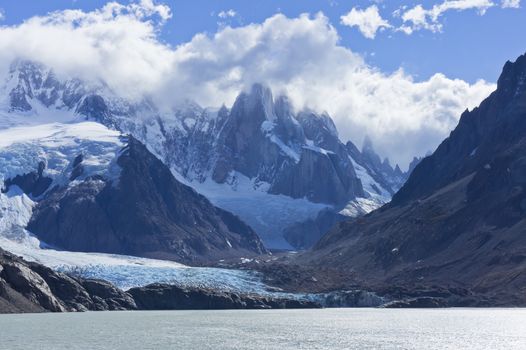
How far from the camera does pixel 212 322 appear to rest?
19938 centimetres

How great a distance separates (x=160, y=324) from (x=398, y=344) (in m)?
63.8

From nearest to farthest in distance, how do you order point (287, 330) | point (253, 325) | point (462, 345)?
point (462, 345), point (287, 330), point (253, 325)

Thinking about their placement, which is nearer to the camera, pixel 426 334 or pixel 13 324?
pixel 426 334

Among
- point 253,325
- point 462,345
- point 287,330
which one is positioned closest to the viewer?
point 462,345

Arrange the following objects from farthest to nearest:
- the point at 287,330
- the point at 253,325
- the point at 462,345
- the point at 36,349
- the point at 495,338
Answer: the point at 253,325
the point at 287,330
the point at 495,338
the point at 462,345
the point at 36,349

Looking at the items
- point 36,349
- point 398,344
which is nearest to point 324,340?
point 398,344

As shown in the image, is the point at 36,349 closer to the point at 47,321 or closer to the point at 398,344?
the point at 398,344

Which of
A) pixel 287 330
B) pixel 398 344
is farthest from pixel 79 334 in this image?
pixel 398 344

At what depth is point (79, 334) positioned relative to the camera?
156 metres

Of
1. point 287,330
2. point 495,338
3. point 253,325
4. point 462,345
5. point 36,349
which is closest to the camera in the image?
point 36,349

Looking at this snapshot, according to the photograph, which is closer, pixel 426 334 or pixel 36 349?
pixel 36 349

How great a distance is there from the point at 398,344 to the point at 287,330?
3570cm

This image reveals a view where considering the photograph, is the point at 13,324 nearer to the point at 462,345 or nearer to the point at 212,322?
the point at 212,322

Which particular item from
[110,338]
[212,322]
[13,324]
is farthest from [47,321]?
[110,338]
